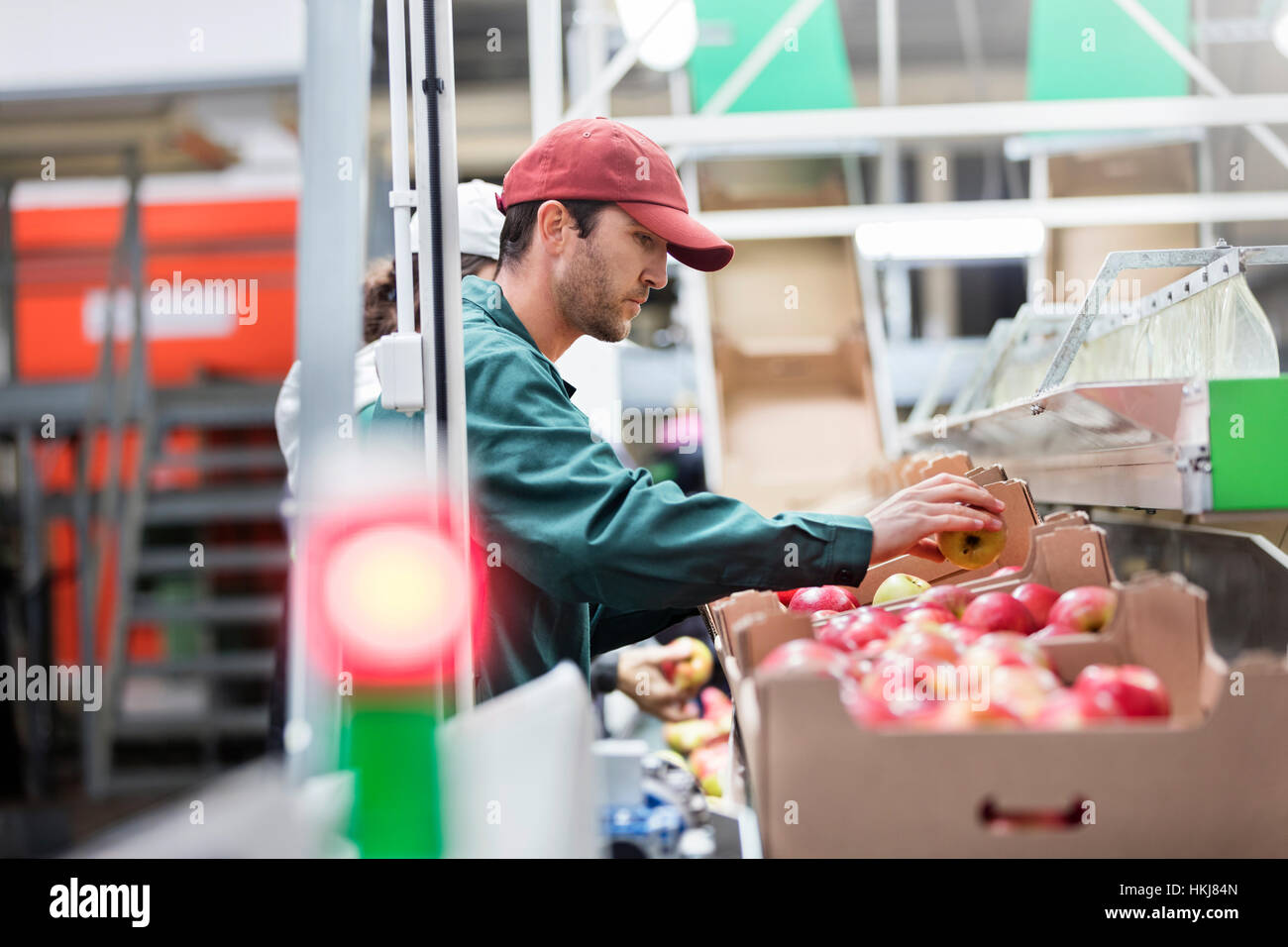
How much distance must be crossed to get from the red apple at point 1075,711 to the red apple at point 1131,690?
11mm

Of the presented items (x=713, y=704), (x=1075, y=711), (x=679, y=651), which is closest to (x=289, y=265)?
(x=713, y=704)

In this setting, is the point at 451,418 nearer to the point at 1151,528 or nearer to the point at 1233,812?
the point at 1233,812

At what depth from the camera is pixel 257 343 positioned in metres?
6.71

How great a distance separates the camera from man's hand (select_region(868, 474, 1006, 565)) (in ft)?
5.08

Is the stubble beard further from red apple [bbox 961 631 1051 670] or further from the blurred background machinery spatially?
the blurred background machinery

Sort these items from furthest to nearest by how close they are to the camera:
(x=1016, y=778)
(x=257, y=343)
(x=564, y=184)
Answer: (x=257, y=343)
(x=564, y=184)
(x=1016, y=778)

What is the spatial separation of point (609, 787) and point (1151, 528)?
58.6 inches

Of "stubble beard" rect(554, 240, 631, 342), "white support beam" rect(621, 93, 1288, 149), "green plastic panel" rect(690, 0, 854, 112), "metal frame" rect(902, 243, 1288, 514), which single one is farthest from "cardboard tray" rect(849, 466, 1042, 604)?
"green plastic panel" rect(690, 0, 854, 112)

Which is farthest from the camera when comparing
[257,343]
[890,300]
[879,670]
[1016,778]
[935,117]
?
[890,300]

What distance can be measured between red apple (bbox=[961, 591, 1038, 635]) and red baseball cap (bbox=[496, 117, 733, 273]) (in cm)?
70

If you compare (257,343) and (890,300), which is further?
(890,300)

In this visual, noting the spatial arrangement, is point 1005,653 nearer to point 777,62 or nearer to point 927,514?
point 927,514
